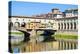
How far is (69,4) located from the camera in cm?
136

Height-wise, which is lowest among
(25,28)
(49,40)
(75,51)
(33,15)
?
(75,51)

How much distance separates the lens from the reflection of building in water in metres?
1.22

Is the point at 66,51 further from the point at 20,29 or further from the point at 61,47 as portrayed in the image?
the point at 20,29

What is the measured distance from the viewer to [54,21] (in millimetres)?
1308

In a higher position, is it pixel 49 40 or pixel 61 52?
pixel 49 40

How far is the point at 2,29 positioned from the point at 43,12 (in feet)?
1.17

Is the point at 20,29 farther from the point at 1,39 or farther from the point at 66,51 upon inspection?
the point at 66,51

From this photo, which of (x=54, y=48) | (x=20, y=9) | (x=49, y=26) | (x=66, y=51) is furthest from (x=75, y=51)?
(x=20, y=9)

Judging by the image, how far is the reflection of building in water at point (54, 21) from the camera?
1.22m

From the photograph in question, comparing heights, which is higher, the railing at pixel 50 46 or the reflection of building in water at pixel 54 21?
the reflection of building in water at pixel 54 21

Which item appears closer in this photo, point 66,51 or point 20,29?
point 20,29

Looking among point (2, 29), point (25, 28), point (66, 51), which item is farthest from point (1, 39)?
point (66, 51)

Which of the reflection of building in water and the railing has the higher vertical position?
the reflection of building in water

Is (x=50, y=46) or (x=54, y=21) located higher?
(x=54, y=21)
